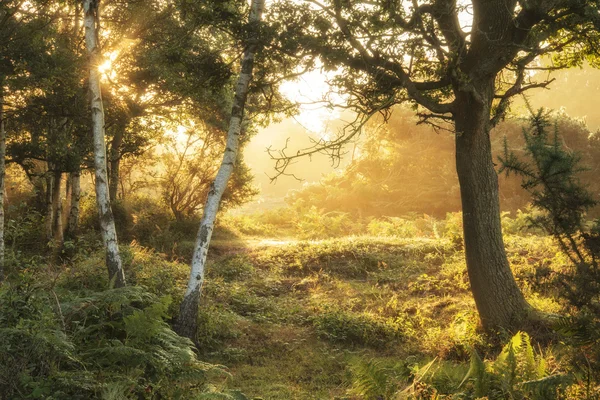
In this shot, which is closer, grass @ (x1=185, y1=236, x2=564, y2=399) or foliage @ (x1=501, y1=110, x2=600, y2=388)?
foliage @ (x1=501, y1=110, x2=600, y2=388)

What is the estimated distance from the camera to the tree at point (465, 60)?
306 inches

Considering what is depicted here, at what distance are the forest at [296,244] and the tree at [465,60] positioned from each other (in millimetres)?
39

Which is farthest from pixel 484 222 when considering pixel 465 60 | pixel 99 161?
pixel 99 161

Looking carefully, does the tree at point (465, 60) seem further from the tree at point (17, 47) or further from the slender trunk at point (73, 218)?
the slender trunk at point (73, 218)

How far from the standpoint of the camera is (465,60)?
27.8 feet

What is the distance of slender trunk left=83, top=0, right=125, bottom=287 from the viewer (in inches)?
342

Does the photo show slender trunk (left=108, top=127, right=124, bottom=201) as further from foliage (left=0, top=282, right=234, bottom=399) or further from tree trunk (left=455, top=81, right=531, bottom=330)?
tree trunk (left=455, top=81, right=531, bottom=330)

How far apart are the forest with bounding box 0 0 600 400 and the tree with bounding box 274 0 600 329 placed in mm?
39

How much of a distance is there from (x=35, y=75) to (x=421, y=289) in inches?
383

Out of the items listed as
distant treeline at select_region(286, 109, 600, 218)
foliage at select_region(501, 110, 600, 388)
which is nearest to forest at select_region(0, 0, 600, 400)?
foliage at select_region(501, 110, 600, 388)

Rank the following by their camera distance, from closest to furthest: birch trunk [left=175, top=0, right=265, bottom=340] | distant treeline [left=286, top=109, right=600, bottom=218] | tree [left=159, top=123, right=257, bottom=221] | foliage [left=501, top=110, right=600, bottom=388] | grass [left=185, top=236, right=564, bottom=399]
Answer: foliage [left=501, top=110, right=600, bottom=388]
grass [left=185, top=236, right=564, bottom=399]
birch trunk [left=175, top=0, right=265, bottom=340]
tree [left=159, top=123, right=257, bottom=221]
distant treeline [left=286, top=109, right=600, bottom=218]

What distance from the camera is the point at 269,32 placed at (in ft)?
27.1

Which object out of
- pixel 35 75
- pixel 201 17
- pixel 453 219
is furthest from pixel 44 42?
pixel 453 219

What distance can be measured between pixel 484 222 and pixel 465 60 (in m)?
2.78
